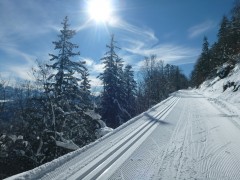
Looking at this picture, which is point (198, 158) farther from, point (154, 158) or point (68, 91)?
point (68, 91)

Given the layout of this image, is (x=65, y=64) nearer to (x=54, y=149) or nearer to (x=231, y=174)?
(x=54, y=149)

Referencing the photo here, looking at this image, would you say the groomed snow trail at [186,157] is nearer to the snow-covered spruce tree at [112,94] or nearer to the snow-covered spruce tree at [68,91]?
the snow-covered spruce tree at [68,91]

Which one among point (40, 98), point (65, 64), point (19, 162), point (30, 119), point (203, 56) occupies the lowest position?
point (19, 162)

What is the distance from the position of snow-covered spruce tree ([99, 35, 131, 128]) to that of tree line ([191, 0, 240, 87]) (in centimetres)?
1741

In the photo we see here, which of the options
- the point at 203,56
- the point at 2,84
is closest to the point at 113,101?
the point at 2,84

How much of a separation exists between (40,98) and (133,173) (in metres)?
14.1

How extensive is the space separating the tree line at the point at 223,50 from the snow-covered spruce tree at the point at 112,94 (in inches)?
685

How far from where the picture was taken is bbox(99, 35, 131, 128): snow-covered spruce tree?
2789cm

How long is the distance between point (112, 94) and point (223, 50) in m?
32.0

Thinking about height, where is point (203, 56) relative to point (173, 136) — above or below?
above

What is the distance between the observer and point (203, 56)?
228 feet

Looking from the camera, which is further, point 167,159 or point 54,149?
point 54,149

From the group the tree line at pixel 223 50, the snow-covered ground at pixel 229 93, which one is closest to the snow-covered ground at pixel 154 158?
the snow-covered ground at pixel 229 93

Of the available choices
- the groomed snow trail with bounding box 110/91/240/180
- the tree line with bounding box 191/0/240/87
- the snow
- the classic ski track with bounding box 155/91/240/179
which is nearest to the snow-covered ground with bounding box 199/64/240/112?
the snow
